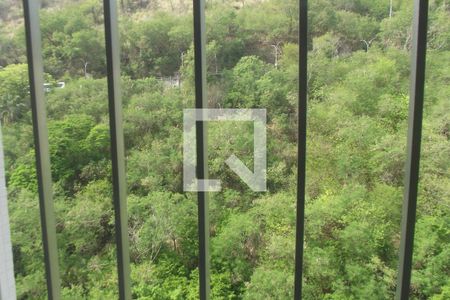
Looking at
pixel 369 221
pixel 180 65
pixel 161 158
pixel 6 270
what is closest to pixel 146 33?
pixel 180 65

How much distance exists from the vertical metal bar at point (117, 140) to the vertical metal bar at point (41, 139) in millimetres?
179

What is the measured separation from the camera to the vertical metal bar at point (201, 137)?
1.05 m

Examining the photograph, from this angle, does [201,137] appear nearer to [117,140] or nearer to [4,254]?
[117,140]

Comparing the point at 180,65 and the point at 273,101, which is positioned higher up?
the point at 180,65

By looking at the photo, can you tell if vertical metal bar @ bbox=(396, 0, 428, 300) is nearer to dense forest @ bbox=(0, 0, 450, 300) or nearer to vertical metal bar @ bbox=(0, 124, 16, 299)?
vertical metal bar @ bbox=(0, 124, 16, 299)

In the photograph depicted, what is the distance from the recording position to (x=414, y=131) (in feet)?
3.29

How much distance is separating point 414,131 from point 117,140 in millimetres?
684

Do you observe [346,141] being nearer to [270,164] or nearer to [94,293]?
[270,164]

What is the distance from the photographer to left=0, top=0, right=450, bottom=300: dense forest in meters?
7.89

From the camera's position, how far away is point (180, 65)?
944cm

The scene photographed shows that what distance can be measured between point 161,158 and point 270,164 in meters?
2.10
